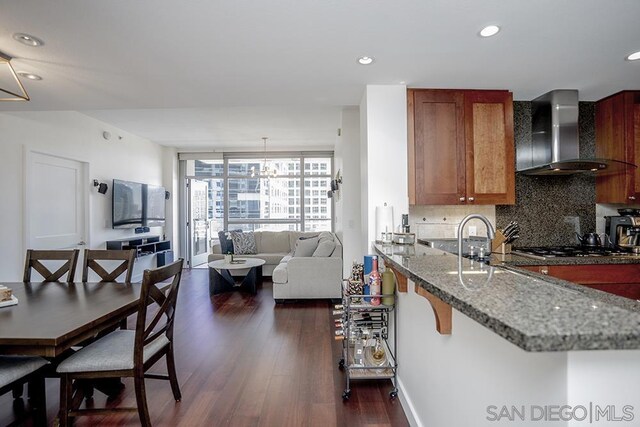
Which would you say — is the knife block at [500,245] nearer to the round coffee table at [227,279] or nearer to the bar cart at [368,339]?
the bar cart at [368,339]

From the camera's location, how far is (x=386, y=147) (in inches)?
111

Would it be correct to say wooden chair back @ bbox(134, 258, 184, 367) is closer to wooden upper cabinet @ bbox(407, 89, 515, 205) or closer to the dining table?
the dining table

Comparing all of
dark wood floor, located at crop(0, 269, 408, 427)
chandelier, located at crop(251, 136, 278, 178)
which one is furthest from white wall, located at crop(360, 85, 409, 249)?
chandelier, located at crop(251, 136, 278, 178)

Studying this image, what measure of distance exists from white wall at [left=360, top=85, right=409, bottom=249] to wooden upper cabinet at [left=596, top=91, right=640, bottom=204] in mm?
1959

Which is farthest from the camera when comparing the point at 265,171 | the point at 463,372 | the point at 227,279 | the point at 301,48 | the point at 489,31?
the point at 265,171

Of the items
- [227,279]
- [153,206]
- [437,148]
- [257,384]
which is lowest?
[257,384]

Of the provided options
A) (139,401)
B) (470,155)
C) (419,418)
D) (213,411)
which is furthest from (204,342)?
(470,155)

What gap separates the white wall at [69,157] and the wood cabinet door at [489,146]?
16.2 feet

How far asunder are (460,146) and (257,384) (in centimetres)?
256

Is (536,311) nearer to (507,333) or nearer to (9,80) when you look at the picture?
(507,333)

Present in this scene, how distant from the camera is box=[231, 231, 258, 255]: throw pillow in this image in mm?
6348

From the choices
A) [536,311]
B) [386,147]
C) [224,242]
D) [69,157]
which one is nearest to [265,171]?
[224,242]

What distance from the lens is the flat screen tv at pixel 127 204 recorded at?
5.23 m

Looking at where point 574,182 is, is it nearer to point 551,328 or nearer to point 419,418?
point 419,418
